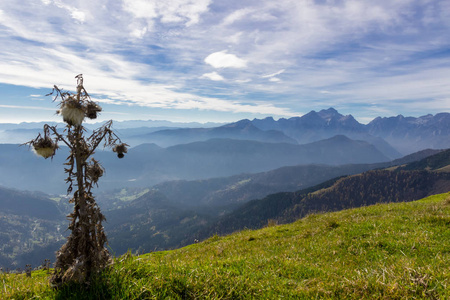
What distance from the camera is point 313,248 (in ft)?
31.9

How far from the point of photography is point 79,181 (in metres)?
4.84

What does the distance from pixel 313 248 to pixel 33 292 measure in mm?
9321

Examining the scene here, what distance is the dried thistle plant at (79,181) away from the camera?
4.73 meters

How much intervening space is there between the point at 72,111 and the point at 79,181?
150 centimetres

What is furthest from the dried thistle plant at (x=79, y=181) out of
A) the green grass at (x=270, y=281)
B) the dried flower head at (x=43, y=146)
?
the green grass at (x=270, y=281)

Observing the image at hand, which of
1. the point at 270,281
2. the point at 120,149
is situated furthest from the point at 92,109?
the point at 270,281

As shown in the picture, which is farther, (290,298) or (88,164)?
(88,164)

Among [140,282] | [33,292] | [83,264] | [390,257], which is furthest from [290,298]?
[33,292]

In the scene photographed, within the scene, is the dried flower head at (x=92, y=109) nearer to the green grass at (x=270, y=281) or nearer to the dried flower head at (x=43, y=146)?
the dried flower head at (x=43, y=146)

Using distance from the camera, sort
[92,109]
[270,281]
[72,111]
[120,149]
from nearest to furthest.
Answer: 1. [72,111]
2. [92,109]
3. [270,281]
4. [120,149]

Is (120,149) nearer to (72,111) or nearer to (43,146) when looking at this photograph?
(72,111)

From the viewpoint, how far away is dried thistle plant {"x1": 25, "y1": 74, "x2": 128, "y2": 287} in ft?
15.5

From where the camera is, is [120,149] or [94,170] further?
[120,149]

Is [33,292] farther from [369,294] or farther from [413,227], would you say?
[413,227]
